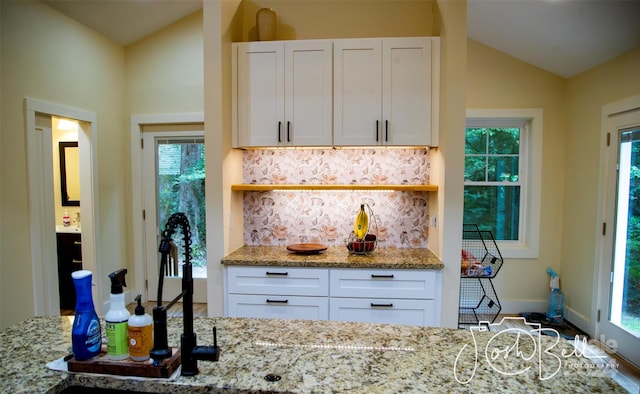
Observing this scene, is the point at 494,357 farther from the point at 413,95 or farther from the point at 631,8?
the point at 631,8

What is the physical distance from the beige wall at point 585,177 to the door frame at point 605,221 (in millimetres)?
38

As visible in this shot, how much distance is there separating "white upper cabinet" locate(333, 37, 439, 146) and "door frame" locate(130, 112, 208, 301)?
1818 mm

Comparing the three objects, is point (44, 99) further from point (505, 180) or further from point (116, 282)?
point (505, 180)

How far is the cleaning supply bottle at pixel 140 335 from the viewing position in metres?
0.98

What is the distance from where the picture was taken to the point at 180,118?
3.61m

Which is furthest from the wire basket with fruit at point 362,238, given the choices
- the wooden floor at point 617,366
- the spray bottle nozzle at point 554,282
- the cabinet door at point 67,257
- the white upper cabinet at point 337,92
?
the cabinet door at point 67,257

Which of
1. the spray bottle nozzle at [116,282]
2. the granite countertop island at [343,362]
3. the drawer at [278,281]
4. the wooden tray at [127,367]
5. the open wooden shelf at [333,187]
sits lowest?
the drawer at [278,281]

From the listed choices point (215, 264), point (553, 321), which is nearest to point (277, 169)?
point (215, 264)

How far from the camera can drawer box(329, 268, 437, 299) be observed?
2377mm

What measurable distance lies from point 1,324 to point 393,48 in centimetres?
342

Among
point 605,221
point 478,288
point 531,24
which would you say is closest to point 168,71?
point 531,24

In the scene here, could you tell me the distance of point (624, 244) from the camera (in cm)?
285

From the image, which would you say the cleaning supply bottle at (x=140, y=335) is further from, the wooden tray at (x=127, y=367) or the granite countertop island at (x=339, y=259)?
the granite countertop island at (x=339, y=259)

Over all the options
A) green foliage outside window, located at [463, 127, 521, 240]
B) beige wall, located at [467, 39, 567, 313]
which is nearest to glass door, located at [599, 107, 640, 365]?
beige wall, located at [467, 39, 567, 313]
